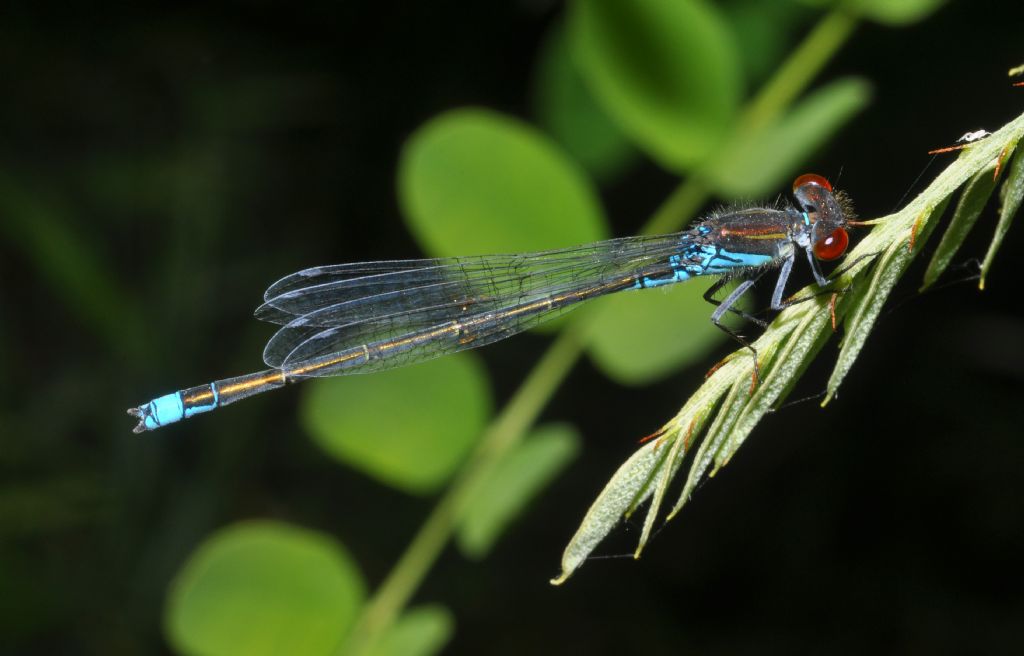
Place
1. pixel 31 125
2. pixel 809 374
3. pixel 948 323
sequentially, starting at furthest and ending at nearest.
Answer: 1. pixel 31 125
2. pixel 948 323
3. pixel 809 374

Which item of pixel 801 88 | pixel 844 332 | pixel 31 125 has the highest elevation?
pixel 31 125

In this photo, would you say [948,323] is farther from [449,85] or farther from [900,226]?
[900,226]

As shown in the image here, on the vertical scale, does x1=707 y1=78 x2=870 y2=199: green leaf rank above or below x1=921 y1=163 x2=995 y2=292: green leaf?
above

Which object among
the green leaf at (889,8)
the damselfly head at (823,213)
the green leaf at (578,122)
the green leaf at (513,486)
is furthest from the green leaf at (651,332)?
the green leaf at (889,8)

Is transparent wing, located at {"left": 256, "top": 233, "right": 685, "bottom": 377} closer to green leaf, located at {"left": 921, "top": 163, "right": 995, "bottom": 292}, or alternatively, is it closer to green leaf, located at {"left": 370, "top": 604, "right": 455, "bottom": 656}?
green leaf, located at {"left": 370, "top": 604, "right": 455, "bottom": 656}

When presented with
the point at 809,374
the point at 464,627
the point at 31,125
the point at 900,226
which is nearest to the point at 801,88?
the point at 900,226

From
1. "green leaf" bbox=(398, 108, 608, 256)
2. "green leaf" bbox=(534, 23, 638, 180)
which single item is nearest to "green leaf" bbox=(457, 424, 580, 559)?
"green leaf" bbox=(398, 108, 608, 256)

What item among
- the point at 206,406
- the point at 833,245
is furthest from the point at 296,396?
the point at 833,245
